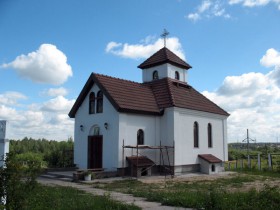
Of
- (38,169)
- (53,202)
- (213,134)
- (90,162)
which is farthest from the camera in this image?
(213,134)

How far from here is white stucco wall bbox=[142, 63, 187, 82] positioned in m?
23.7

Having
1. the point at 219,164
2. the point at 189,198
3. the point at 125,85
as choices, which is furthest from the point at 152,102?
the point at 189,198

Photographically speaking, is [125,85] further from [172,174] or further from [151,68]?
[172,174]

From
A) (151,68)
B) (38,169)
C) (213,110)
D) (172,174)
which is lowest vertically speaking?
(172,174)

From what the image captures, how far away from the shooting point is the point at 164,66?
78.2 feet

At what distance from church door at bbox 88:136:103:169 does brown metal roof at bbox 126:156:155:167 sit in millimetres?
2245

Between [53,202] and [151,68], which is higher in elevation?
[151,68]

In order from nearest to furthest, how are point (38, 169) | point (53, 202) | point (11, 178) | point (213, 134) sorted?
point (11, 178) < point (38, 169) < point (53, 202) < point (213, 134)

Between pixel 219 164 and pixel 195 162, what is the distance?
7.70 ft

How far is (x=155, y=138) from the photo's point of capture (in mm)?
20562

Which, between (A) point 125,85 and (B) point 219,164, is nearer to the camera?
(A) point 125,85

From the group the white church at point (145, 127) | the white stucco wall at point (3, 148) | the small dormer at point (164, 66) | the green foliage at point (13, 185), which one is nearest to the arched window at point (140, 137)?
the white church at point (145, 127)

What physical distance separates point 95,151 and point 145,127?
11.4ft

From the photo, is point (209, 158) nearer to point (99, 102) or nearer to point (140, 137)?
point (140, 137)
